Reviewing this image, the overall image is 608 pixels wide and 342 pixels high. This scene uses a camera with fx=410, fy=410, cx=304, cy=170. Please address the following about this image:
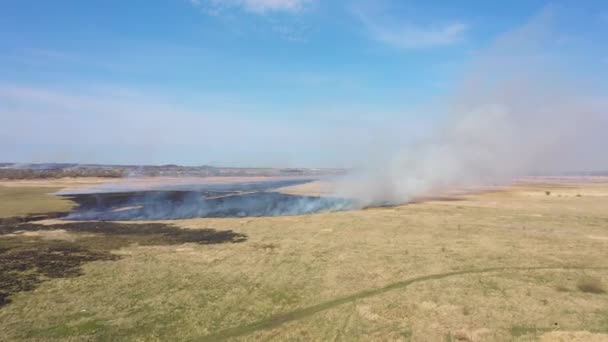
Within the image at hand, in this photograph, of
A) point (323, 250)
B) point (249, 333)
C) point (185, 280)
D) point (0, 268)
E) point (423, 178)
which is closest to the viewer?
point (249, 333)

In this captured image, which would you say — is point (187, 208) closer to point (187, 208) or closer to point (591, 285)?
point (187, 208)

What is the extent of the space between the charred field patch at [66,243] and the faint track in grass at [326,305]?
9029 mm

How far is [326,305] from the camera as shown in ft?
51.0

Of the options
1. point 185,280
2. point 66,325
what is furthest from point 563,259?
point 66,325

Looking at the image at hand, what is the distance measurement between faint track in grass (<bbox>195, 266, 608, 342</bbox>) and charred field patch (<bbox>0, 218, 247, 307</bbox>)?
355 inches

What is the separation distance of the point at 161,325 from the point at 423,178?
63.7 metres

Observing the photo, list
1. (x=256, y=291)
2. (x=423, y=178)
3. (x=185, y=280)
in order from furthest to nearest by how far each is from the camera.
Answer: (x=423, y=178), (x=185, y=280), (x=256, y=291)

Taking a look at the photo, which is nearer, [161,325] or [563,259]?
[161,325]

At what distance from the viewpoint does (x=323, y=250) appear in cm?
2428

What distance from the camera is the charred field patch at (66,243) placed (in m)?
19.0

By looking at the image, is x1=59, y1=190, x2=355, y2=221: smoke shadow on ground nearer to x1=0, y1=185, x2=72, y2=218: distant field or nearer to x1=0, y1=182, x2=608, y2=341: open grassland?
x1=0, y1=185, x2=72, y2=218: distant field

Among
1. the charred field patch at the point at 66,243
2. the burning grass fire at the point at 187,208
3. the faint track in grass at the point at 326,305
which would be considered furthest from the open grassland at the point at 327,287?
the burning grass fire at the point at 187,208

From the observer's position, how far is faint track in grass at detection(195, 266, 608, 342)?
43.1 feet

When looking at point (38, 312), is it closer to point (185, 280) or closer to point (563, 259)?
point (185, 280)
